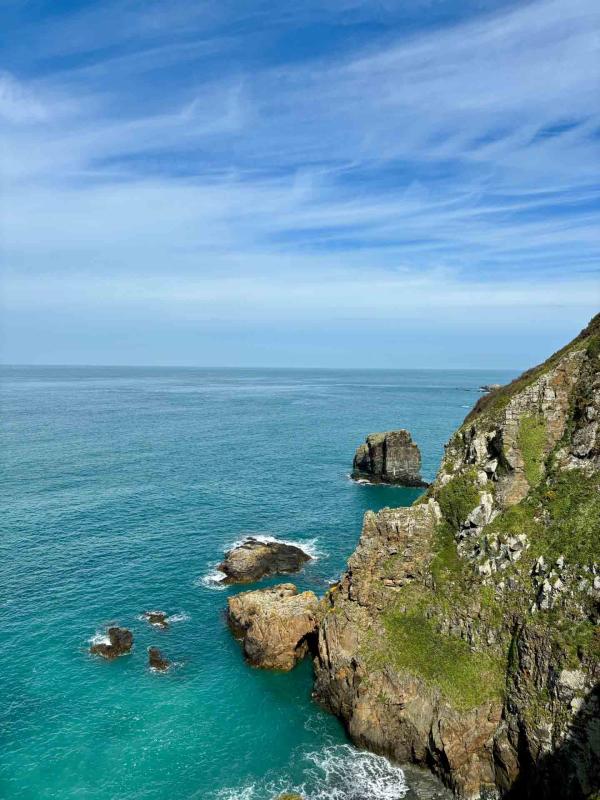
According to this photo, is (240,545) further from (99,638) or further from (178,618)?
(99,638)

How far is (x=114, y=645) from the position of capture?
57375 mm

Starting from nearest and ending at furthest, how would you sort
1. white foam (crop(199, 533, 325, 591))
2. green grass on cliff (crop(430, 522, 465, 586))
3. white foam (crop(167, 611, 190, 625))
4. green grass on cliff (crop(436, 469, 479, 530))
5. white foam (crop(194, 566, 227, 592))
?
green grass on cliff (crop(430, 522, 465, 586)), green grass on cliff (crop(436, 469, 479, 530)), white foam (crop(167, 611, 190, 625)), white foam (crop(194, 566, 227, 592)), white foam (crop(199, 533, 325, 591))

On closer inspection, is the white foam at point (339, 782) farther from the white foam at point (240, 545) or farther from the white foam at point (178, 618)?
the white foam at point (240, 545)

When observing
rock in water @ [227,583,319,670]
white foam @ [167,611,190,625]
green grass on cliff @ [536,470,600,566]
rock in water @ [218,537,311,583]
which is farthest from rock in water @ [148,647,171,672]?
green grass on cliff @ [536,470,600,566]

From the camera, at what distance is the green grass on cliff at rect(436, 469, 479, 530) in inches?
2069

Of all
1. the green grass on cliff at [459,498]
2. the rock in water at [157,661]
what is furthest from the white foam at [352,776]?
the green grass on cliff at [459,498]

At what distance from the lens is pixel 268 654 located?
55438 millimetres

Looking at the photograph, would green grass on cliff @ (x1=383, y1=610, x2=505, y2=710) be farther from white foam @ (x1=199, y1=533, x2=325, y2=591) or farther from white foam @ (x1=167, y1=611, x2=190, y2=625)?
white foam @ (x1=199, y1=533, x2=325, y2=591)

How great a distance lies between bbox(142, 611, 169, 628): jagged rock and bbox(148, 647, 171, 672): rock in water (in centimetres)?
454

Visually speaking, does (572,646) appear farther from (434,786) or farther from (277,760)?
(277,760)

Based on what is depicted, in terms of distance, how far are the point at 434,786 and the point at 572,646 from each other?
51.4ft

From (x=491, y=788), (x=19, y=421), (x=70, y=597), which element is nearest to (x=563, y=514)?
(x=491, y=788)

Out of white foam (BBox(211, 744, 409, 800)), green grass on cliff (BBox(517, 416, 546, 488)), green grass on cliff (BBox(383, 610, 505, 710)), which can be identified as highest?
green grass on cliff (BBox(517, 416, 546, 488))

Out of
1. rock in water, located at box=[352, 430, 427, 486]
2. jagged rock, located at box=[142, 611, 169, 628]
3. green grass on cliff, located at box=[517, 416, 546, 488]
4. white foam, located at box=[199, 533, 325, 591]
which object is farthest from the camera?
rock in water, located at box=[352, 430, 427, 486]
